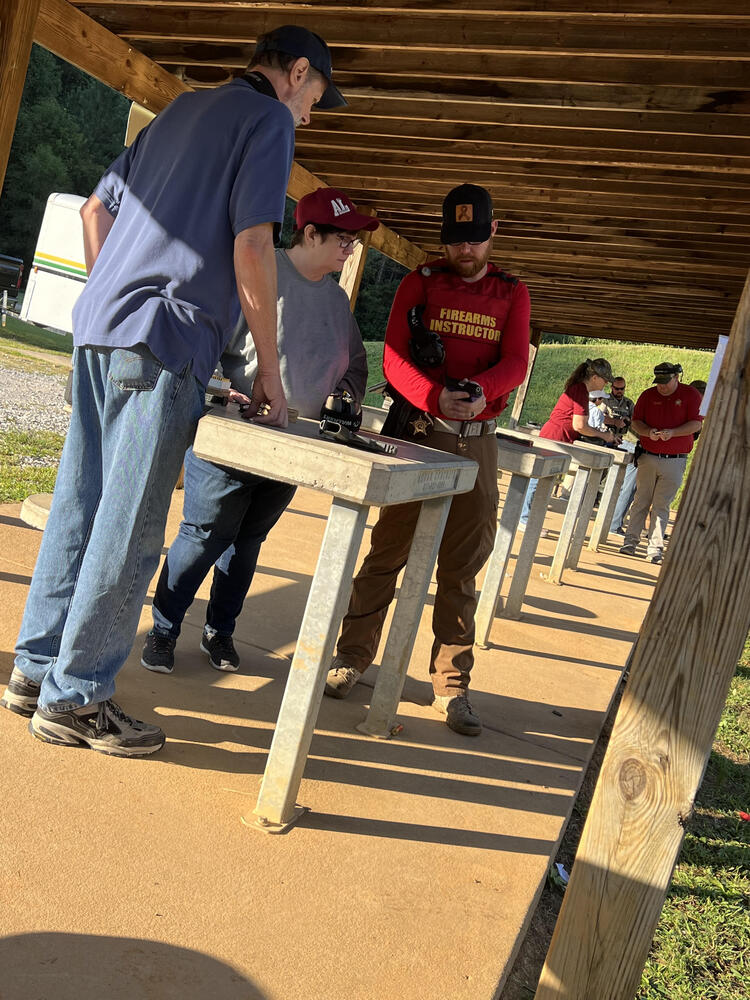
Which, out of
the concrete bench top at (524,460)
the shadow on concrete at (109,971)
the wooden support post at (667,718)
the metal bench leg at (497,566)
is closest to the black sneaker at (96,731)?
the shadow on concrete at (109,971)

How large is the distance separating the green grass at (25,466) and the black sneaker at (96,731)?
3300 millimetres

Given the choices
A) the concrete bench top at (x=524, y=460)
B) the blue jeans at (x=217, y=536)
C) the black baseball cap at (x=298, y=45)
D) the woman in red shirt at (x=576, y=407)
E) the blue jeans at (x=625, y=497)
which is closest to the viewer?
the black baseball cap at (x=298, y=45)

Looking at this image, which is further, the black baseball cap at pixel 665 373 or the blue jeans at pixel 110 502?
the black baseball cap at pixel 665 373

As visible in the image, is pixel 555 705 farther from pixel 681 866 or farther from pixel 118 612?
pixel 118 612

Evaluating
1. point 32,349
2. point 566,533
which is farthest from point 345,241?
point 32,349

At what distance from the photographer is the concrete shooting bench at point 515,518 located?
170 inches

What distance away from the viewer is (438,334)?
137 inches

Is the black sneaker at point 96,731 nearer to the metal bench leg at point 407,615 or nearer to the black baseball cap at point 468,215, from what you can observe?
the metal bench leg at point 407,615

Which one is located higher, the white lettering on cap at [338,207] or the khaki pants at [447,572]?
the white lettering on cap at [338,207]

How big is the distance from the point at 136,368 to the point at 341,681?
1.63 m

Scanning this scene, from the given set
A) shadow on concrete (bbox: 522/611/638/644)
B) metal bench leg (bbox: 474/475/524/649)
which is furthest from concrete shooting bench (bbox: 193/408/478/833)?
shadow on concrete (bbox: 522/611/638/644)

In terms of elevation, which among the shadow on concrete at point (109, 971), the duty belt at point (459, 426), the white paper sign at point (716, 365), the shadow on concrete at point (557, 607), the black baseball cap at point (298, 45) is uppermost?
the black baseball cap at point (298, 45)

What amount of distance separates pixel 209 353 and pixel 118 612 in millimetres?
753

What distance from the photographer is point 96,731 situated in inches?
102
